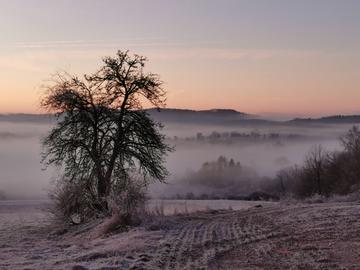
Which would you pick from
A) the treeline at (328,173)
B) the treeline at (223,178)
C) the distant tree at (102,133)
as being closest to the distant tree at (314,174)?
the treeline at (328,173)

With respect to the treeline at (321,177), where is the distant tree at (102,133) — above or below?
above

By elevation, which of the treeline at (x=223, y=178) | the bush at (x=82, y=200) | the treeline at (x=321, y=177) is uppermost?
the bush at (x=82, y=200)

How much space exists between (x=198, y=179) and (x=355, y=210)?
135 meters

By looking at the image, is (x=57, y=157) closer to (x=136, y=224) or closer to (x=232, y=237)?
(x=136, y=224)

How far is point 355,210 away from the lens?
861 inches

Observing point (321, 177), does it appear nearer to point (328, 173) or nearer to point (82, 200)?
point (328, 173)

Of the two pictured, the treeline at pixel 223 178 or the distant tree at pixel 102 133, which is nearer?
the distant tree at pixel 102 133

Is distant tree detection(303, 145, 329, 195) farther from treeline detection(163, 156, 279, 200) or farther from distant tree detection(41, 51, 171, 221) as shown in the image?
distant tree detection(41, 51, 171, 221)

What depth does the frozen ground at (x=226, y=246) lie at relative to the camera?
1382 centimetres

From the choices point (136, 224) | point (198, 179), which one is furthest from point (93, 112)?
point (198, 179)

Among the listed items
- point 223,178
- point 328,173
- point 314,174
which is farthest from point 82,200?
point 223,178

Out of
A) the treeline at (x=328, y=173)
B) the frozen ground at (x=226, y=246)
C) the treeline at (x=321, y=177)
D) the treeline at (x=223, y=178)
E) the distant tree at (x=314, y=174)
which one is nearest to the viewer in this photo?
the frozen ground at (x=226, y=246)

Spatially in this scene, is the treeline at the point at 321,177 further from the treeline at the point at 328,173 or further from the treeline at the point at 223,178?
the treeline at the point at 223,178

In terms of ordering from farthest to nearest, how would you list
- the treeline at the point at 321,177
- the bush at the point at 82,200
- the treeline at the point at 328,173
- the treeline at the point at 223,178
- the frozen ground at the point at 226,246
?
the treeline at the point at 223,178 → the treeline at the point at 328,173 → the treeline at the point at 321,177 → the bush at the point at 82,200 → the frozen ground at the point at 226,246
